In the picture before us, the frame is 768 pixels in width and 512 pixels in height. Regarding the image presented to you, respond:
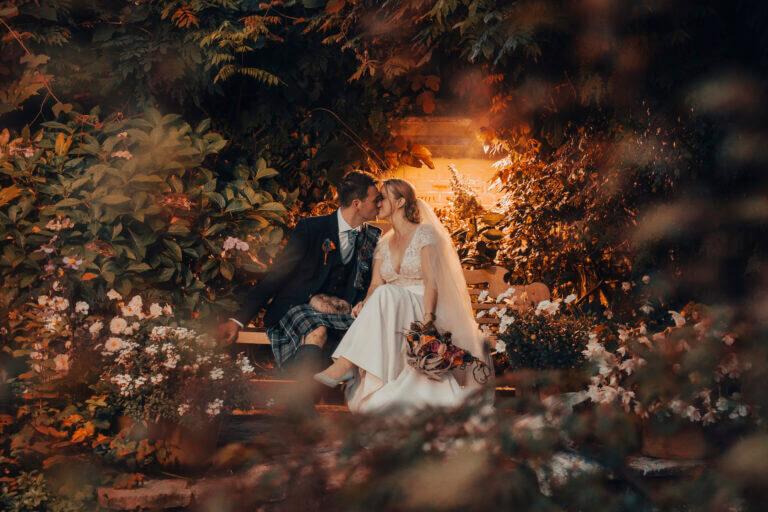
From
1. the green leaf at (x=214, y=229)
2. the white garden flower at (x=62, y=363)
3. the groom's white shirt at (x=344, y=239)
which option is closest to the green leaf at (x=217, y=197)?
the green leaf at (x=214, y=229)

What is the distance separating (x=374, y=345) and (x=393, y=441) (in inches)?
124

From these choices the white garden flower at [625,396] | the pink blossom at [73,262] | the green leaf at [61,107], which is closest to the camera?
the white garden flower at [625,396]

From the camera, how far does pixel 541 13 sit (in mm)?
3455

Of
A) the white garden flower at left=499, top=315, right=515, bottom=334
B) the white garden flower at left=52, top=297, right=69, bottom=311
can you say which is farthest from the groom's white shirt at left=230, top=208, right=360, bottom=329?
the white garden flower at left=52, top=297, right=69, bottom=311

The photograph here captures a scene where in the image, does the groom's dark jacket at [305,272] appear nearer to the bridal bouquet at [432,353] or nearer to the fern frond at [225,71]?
the bridal bouquet at [432,353]

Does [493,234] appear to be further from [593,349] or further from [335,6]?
[335,6]

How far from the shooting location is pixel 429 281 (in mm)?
3895

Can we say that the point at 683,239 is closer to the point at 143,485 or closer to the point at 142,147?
the point at 143,485

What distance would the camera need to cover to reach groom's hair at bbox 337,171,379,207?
169 inches

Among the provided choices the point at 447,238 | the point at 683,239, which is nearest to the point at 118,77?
the point at 447,238

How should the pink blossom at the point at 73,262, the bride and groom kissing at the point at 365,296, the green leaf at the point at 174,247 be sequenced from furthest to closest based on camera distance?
→ the green leaf at the point at 174,247 < the bride and groom kissing at the point at 365,296 < the pink blossom at the point at 73,262

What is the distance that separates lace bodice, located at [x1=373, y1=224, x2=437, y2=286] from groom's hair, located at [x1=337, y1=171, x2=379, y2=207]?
35 centimetres

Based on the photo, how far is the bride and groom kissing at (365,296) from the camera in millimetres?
3762

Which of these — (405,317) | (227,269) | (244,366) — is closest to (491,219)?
(405,317)
